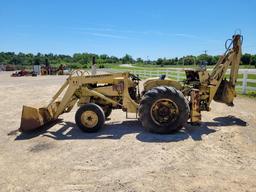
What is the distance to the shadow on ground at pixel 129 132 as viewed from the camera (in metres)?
6.98

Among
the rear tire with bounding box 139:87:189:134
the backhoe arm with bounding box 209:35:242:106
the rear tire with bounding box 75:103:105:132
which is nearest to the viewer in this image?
the rear tire with bounding box 139:87:189:134

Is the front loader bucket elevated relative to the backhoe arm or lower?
lower

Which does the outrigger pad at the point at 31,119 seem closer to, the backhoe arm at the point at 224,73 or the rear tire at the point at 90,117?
the rear tire at the point at 90,117

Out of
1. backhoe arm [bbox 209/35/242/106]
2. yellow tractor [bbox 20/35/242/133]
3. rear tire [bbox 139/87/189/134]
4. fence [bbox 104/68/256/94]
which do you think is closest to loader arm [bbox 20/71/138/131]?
yellow tractor [bbox 20/35/242/133]

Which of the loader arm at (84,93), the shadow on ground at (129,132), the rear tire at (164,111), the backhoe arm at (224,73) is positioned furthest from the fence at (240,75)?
the rear tire at (164,111)

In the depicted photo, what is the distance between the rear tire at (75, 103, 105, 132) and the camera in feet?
25.0

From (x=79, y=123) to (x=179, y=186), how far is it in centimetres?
388

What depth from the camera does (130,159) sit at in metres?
5.58

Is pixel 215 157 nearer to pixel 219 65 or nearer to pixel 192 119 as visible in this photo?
pixel 192 119

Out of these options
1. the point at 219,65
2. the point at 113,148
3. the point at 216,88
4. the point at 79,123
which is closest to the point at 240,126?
the point at 216,88

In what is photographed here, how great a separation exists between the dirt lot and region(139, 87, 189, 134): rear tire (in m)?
0.24

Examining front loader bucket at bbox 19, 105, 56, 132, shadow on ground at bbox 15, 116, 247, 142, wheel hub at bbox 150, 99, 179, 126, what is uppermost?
wheel hub at bbox 150, 99, 179, 126

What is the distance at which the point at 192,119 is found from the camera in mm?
7504

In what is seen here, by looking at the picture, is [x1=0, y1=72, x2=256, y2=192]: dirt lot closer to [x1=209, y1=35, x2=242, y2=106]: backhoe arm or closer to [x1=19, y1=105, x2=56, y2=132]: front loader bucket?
[x1=19, y1=105, x2=56, y2=132]: front loader bucket
